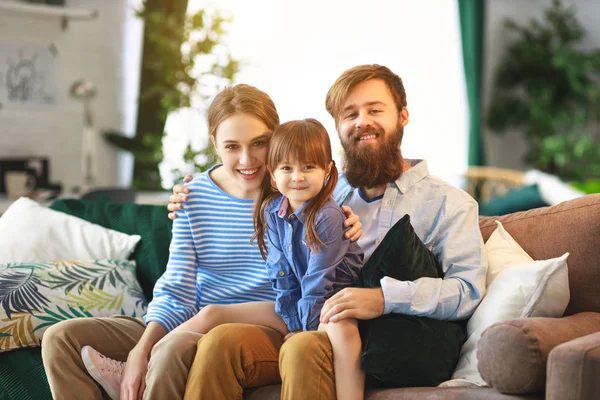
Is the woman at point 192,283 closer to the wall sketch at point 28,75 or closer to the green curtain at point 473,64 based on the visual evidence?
the wall sketch at point 28,75

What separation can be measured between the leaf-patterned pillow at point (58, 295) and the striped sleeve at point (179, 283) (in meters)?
0.29

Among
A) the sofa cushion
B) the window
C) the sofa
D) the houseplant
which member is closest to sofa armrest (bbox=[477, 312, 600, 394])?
the sofa

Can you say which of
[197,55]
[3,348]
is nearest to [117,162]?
[197,55]

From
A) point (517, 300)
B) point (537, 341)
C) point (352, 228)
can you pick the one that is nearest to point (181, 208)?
point (352, 228)

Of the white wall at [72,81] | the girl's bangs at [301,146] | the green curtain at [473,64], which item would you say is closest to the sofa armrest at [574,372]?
the girl's bangs at [301,146]

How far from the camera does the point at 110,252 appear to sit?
8.79 ft

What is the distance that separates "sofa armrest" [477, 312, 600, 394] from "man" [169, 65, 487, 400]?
242 millimetres

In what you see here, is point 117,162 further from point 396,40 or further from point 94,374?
point 94,374

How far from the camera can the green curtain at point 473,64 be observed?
21.1ft

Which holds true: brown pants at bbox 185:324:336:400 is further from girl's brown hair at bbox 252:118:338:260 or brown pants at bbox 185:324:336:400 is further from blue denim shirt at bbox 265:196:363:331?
girl's brown hair at bbox 252:118:338:260

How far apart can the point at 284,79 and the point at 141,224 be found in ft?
9.97

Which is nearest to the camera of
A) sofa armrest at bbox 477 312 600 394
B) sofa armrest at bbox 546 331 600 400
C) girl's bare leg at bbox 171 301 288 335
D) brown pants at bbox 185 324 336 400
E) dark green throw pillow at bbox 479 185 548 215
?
sofa armrest at bbox 546 331 600 400

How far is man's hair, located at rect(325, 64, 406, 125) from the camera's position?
2.22 meters

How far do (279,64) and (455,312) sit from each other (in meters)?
3.85
